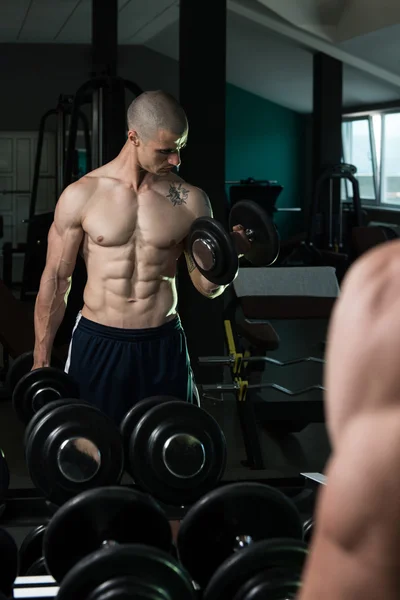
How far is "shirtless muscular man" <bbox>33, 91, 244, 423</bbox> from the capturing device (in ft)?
8.14

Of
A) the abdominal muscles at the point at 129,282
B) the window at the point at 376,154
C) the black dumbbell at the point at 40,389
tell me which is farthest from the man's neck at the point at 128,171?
the window at the point at 376,154

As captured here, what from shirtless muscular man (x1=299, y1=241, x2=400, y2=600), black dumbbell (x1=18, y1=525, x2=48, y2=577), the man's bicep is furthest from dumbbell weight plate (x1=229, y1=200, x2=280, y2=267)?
shirtless muscular man (x1=299, y1=241, x2=400, y2=600)

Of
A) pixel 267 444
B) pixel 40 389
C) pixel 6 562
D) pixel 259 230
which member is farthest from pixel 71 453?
pixel 267 444

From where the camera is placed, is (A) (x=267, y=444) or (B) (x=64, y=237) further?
(A) (x=267, y=444)

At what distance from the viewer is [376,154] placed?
11.8 m

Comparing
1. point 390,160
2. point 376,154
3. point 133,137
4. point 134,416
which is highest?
point 376,154

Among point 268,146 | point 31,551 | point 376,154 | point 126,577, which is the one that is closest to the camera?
point 126,577

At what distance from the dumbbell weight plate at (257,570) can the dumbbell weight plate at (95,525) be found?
22 centimetres

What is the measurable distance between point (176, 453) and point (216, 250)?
0.57 m

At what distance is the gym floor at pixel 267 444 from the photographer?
12.2 ft

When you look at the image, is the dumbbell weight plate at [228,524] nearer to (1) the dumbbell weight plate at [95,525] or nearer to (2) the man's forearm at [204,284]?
(1) the dumbbell weight plate at [95,525]

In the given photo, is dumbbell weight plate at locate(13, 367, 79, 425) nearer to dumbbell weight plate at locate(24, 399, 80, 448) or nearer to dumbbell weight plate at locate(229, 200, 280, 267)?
dumbbell weight plate at locate(24, 399, 80, 448)

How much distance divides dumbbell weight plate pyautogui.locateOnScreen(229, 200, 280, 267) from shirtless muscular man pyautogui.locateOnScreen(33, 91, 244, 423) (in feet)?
0.41

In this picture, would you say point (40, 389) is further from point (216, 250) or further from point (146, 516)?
point (146, 516)
